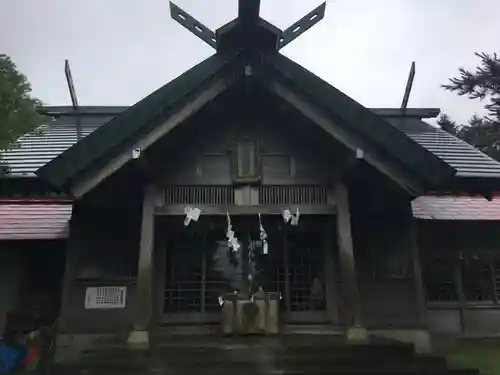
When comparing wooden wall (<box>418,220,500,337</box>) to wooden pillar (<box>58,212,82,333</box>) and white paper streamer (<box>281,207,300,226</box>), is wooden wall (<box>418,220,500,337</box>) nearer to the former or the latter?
white paper streamer (<box>281,207,300,226</box>)

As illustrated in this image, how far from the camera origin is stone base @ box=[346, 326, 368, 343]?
7496 millimetres

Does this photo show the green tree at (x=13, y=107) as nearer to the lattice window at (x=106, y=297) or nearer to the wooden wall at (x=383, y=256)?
the lattice window at (x=106, y=297)

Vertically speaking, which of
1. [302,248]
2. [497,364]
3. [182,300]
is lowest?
[497,364]

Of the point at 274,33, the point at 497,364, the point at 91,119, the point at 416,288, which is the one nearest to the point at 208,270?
the point at 416,288

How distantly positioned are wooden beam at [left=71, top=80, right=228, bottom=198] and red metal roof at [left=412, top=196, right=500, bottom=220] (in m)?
4.85

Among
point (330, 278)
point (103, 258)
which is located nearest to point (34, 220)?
point (103, 258)

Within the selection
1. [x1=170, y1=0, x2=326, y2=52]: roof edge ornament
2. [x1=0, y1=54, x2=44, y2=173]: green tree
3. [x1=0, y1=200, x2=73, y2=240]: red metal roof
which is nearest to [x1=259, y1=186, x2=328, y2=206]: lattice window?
[x1=170, y1=0, x2=326, y2=52]: roof edge ornament

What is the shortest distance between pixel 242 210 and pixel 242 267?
1.28 m

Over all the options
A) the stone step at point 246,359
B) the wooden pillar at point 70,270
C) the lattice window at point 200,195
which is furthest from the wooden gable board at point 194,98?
the stone step at point 246,359

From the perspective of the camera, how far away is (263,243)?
9016 millimetres

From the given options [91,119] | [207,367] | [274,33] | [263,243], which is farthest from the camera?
[91,119]

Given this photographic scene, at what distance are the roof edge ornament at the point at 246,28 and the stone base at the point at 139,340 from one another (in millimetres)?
4539

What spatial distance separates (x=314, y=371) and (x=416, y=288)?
3035mm

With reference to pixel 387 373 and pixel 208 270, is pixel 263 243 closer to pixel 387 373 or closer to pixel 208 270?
pixel 208 270
